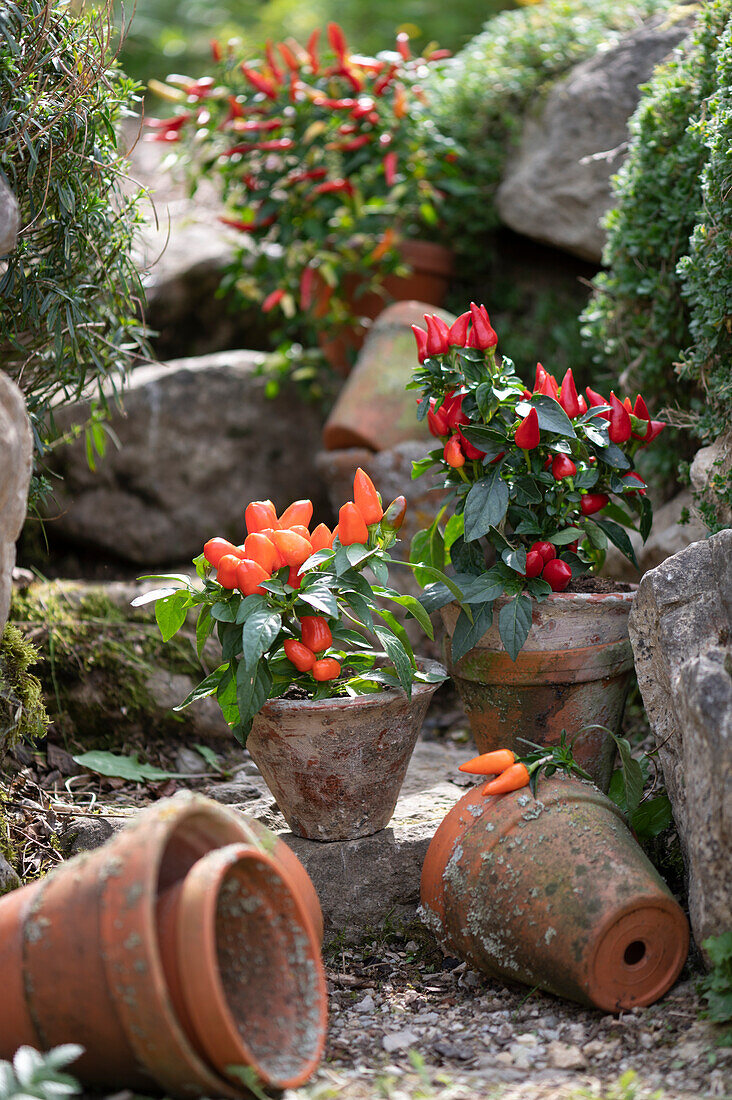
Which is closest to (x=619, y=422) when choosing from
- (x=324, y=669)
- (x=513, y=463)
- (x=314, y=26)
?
(x=513, y=463)

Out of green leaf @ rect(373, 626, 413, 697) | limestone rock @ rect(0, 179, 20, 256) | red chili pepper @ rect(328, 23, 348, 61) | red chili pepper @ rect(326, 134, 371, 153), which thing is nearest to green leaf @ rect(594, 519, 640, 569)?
green leaf @ rect(373, 626, 413, 697)

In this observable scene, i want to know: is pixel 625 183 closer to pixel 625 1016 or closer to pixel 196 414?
pixel 196 414

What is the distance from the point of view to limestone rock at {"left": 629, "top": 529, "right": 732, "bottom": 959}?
1.81m

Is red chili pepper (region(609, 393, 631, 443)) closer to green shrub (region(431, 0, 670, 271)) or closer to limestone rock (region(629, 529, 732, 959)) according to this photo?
limestone rock (region(629, 529, 732, 959))

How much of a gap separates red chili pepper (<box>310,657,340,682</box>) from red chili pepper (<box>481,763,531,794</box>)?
446mm

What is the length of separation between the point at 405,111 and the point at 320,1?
517 cm

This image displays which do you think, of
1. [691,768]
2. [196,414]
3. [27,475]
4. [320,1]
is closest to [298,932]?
[691,768]

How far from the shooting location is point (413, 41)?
25.8 feet

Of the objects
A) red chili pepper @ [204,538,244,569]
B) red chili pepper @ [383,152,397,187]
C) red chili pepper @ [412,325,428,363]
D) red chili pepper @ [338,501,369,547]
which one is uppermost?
red chili pepper @ [383,152,397,187]

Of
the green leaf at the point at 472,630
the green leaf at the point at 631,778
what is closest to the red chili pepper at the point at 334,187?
the green leaf at the point at 472,630

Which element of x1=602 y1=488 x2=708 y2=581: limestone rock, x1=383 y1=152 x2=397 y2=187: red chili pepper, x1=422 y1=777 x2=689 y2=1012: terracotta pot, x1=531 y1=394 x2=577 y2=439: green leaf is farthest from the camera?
x1=383 y1=152 x2=397 y2=187: red chili pepper

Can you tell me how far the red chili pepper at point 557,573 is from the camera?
2.46m

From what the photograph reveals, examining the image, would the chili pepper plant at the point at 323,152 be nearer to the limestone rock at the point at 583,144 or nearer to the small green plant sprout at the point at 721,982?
the limestone rock at the point at 583,144

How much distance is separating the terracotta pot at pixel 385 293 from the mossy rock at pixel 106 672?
5.95ft
